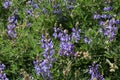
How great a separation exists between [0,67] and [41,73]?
1.67 feet

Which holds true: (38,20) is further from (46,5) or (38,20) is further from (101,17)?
(101,17)

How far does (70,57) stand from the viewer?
3.18m

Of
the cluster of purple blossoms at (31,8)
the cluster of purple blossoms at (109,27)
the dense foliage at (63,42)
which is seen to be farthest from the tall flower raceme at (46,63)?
the cluster of purple blossoms at (31,8)

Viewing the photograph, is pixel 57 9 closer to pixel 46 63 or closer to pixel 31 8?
pixel 31 8

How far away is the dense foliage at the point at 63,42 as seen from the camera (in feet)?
9.98

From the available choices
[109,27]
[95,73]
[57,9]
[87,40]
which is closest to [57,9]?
[57,9]

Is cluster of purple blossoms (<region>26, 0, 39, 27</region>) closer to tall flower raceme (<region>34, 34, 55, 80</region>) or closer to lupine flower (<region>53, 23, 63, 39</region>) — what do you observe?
lupine flower (<region>53, 23, 63, 39</region>)

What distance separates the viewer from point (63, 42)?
316cm

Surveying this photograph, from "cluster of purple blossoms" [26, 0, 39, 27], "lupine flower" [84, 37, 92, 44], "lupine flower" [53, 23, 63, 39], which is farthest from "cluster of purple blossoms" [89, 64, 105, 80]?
"cluster of purple blossoms" [26, 0, 39, 27]

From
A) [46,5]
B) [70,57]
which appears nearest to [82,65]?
[70,57]

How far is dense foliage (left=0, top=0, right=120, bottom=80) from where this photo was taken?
304cm

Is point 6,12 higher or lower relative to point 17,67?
higher

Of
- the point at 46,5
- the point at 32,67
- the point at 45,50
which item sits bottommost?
the point at 32,67

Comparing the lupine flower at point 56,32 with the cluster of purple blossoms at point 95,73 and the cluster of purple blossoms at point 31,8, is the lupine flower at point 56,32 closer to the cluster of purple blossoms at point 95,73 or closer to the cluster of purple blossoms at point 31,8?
the cluster of purple blossoms at point 31,8
